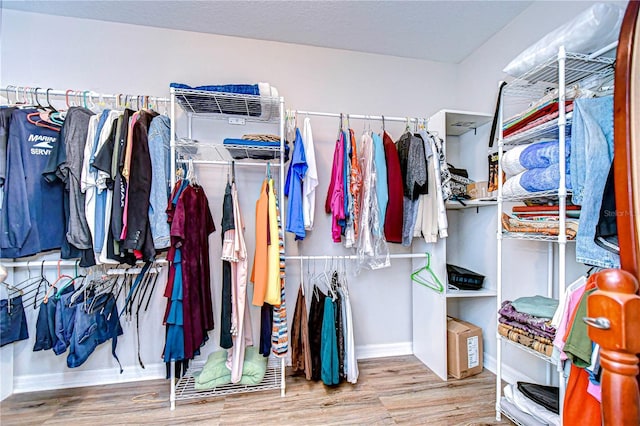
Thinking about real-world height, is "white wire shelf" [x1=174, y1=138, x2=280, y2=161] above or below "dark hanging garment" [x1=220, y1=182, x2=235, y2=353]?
above

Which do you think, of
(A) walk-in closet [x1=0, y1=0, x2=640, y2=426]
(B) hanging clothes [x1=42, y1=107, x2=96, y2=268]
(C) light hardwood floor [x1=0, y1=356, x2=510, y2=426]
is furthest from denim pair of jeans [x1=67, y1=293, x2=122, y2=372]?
(C) light hardwood floor [x1=0, y1=356, x2=510, y2=426]

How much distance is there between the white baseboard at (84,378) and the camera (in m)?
1.86

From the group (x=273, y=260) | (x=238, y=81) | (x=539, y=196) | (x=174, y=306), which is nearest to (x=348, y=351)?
(x=273, y=260)

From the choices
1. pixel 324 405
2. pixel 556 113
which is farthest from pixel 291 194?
pixel 556 113

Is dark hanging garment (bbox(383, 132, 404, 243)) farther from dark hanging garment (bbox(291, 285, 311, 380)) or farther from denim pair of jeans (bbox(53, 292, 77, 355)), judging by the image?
denim pair of jeans (bbox(53, 292, 77, 355))

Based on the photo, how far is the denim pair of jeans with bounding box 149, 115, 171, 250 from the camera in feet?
5.26

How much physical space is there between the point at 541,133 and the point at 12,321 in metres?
3.17

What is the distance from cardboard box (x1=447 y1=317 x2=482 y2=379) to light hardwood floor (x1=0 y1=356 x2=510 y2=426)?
2.7 inches

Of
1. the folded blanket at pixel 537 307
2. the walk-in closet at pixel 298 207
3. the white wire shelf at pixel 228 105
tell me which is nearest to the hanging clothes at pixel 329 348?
the walk-in closet at pixel 298 207

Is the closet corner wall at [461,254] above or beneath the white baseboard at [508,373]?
above

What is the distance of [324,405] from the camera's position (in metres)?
1.68

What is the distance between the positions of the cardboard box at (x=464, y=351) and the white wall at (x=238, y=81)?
42cm

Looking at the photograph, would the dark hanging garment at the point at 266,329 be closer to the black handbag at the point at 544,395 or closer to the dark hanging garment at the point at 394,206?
the dark hanging garment at the point at 394,206

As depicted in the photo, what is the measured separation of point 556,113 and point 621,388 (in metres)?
1.29
